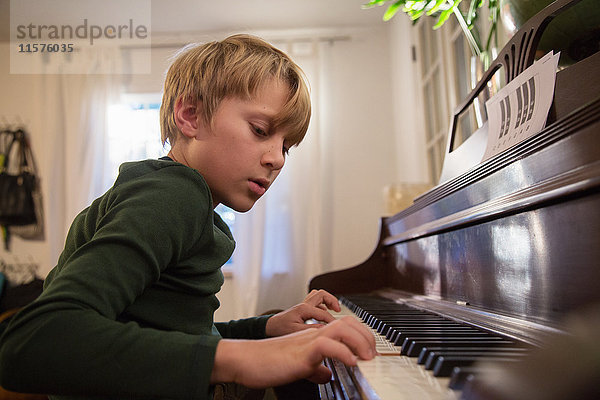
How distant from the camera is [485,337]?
27.6 inches

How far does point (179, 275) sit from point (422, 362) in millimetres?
370

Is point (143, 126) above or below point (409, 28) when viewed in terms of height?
below

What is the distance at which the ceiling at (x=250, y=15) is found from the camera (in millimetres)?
4027

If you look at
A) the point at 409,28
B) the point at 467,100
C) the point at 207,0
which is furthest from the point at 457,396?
the point at 207,0

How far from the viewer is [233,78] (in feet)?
2.95

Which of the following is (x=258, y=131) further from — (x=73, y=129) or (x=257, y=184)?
(x=73, y=129)

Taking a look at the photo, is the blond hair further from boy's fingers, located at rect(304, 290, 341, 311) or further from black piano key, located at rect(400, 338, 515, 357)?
black piano key, located at rect(400, 338, 515, 357)

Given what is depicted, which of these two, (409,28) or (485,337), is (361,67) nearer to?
(409,28)

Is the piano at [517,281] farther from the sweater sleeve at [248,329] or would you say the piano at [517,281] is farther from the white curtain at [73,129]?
the white curtain at [73,129]

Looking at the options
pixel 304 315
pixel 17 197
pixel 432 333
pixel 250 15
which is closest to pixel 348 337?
pixel 432 333

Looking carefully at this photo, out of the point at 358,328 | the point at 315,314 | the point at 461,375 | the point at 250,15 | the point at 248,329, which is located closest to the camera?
the point at 461,375

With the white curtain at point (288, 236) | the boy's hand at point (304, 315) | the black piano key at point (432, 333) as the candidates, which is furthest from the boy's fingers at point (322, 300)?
the white curtain at point (288, 236)

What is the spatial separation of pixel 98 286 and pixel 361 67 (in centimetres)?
417

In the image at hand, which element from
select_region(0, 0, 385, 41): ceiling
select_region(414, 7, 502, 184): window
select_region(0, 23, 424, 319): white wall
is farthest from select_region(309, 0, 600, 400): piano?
select_region(0, 0, 385, 41): ceiling
